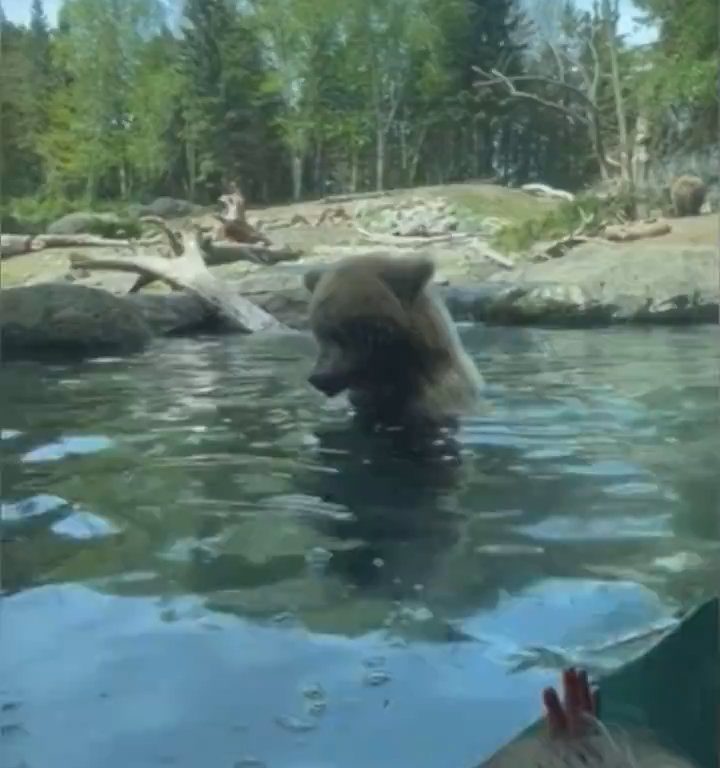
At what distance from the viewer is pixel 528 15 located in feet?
4.80

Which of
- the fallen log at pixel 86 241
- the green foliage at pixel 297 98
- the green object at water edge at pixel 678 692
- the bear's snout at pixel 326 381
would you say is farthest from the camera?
the bear's snout at pixel 326 381

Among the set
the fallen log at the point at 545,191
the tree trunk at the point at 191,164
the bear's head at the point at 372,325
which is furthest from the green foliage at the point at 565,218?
the tree trunk at the point at 191,164

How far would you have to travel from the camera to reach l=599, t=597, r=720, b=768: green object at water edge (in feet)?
3.54

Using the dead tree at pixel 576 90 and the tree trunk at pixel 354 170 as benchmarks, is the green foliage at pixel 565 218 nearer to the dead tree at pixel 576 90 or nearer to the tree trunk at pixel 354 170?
the dead tree at pixel 576 90

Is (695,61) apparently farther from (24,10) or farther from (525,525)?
(24,10)

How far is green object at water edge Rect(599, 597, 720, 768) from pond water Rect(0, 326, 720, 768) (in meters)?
0.06

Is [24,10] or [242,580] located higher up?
[24,10]

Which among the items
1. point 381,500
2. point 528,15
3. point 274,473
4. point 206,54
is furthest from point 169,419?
point 528,15

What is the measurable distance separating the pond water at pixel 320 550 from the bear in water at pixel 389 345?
0.08 meters

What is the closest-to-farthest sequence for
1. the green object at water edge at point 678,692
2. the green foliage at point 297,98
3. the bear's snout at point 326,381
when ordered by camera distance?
the green object at water edge at point 678,692 → the green foliage at point 297,98 → the bear's snout at point 326,381

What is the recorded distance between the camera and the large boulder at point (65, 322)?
1.65m

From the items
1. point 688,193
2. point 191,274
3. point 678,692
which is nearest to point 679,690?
point 678,692

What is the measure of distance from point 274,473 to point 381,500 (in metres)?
0.14

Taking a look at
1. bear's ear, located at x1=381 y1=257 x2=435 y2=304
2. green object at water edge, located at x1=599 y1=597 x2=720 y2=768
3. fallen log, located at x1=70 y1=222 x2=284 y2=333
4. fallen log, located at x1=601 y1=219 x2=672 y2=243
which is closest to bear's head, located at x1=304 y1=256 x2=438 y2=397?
bear's ear, located at x1=381 y1=257 x2=435 y2=304
